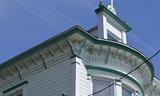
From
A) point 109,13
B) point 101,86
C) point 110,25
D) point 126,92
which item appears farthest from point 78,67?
point 109,13

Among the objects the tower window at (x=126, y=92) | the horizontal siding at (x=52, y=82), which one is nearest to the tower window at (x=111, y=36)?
the tower window at (x=126, y=92)

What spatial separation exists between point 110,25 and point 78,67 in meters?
4.48

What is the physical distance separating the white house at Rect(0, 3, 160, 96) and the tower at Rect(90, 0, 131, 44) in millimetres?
53

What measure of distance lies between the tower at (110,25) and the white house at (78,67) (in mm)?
53

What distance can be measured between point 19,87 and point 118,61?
17.5ft

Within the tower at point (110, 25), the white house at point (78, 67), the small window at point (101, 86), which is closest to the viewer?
A: the white house at point (78, 67)

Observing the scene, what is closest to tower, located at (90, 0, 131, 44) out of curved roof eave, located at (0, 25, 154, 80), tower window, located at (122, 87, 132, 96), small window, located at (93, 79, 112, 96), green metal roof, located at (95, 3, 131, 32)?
green metal roof, located at (95, 3, 131, 32)

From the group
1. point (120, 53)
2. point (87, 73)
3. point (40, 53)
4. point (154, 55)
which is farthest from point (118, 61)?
point (154, 55)

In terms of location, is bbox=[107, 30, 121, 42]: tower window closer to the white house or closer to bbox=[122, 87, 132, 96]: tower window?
the white house

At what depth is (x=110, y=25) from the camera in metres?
26.2

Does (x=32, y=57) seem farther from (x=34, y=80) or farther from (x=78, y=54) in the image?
(x=78, y=54)

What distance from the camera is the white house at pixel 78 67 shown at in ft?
75.2

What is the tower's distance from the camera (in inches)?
999

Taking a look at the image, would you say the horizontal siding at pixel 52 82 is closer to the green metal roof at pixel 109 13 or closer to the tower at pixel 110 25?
the tower at pixel 110 25
